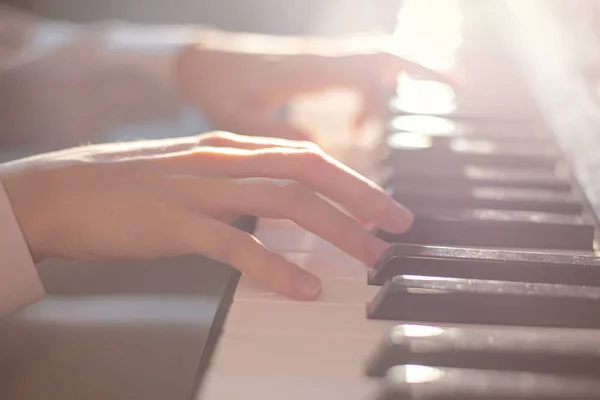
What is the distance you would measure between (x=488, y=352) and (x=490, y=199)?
0.99 ft

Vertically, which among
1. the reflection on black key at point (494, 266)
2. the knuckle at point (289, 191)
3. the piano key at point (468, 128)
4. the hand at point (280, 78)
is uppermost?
the hand at point (280, 78)

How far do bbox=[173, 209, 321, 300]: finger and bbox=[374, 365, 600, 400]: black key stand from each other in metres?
0.15

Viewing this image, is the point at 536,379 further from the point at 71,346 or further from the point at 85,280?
the point at 85,280

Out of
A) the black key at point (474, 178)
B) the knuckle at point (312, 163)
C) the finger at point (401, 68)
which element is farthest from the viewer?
the finger at point (401, 68)

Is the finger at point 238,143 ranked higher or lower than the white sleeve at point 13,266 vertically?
higher

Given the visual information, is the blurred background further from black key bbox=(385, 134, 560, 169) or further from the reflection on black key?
the reflection on black key

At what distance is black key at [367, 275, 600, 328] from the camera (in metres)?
0.51

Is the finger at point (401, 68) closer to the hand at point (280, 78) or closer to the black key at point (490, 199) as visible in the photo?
the hand at point (280, 78)

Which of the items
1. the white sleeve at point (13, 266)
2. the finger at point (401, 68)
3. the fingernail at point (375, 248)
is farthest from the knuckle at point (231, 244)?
the finger at point (401, 68)

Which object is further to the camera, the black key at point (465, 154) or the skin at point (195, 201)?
the black key at point (465, 154)

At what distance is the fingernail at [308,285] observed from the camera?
554mm

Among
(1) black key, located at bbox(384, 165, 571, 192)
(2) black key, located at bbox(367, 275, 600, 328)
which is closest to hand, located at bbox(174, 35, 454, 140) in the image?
(1) black key, located at bbox(384, 165, 571, 192)

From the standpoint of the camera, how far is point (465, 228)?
2.17ft

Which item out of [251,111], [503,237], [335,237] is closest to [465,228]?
[503,237]
